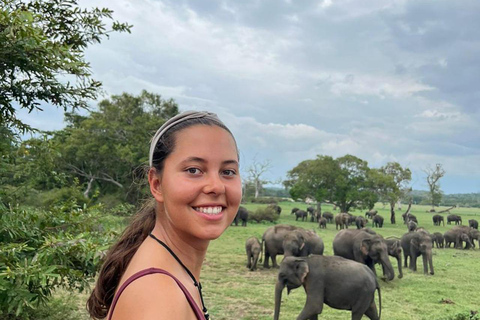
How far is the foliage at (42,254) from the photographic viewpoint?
261 cm

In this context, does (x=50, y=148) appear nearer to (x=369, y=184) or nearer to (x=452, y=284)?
(x=452, y=284)

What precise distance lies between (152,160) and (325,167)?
38.5 meters

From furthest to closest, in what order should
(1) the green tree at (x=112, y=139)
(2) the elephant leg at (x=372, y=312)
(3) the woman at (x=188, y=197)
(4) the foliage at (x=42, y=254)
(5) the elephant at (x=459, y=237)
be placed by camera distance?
(1) the green tree at (x=112, y=139), (5) the elephant at (x=459, y=237), (2) the elephant leg at (x=372, y=312), (4) the foliage at (x=42, y=254), (3) the woman at (x=188, y=197)

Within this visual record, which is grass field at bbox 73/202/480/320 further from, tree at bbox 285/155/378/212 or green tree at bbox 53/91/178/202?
tree at bbox 285/155/378/212

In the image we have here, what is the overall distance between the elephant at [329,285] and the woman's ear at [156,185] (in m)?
6.40

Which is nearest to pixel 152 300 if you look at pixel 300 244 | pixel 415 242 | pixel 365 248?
pixel 365 248

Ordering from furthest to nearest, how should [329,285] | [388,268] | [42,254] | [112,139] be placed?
[112,139] < [388,268] < [329,285] < [42,254]

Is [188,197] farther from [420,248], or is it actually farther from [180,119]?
[420,248]

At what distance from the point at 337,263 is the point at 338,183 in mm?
30596

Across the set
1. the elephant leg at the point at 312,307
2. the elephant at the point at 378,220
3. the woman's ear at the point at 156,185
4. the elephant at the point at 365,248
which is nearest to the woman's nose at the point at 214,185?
the woman's ear at the point at 156,185

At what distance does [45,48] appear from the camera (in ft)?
10.7

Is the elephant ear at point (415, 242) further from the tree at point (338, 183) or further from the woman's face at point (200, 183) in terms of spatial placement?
the tree at point (338, 183)

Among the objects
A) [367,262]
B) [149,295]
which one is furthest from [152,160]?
[367,262]

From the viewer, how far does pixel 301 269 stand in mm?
7441
